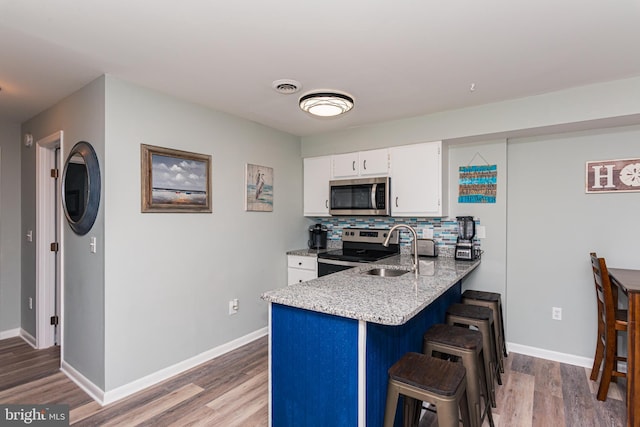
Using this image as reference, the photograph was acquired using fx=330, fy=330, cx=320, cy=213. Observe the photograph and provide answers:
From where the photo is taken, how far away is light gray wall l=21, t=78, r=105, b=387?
91.4 inches

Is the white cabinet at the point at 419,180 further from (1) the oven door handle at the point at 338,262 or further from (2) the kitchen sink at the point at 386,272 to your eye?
(2) the kitchen sink at the point at 386,272

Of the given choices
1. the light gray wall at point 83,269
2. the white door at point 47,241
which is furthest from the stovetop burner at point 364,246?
the white door at point 47,241

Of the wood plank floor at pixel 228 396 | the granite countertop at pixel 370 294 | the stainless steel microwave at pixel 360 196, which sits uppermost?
the stainless steel microwave at pixel 360 196

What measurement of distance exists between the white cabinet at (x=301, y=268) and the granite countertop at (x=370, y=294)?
1167 millimetres

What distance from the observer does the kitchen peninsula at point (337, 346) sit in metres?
1.51

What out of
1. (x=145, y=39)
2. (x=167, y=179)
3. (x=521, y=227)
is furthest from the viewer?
(x=521, y=227)

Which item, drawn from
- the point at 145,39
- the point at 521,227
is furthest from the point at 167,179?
the point at 521,227

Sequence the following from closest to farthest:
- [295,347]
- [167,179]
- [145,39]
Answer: [295,347], [145,39], [167,179]

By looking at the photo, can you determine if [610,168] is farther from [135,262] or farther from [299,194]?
[135,262]

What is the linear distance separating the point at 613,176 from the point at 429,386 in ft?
8.49

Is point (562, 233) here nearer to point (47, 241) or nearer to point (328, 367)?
point (328, 367)

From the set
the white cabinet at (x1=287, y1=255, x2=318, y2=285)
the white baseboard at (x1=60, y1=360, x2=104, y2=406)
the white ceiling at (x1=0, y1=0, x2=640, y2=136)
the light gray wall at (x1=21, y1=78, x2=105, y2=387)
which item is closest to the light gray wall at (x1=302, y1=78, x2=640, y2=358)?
the white ceiling at (x1=0, y1=0, x2=640, y2=136)

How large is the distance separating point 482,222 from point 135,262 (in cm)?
306

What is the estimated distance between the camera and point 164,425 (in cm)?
205
